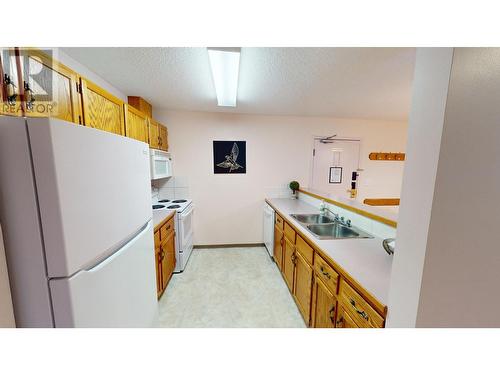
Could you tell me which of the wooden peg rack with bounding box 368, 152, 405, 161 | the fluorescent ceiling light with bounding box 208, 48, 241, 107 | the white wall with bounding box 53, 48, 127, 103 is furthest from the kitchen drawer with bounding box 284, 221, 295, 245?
the wooden peg rack with bounding box 368, 152, 405, 161

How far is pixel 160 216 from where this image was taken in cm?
206

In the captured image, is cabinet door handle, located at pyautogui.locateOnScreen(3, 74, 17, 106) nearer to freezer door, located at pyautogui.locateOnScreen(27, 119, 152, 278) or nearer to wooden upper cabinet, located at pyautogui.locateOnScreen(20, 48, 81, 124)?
wooden upper cabinet, located at pyautogui.locateOnScreen(20, 48, 81, 124)

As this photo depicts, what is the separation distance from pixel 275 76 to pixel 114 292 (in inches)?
78.7

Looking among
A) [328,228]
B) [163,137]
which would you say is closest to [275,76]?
[328,228]

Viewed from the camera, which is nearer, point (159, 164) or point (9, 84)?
point (9, 84)

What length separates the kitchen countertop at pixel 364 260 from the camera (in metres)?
0.88

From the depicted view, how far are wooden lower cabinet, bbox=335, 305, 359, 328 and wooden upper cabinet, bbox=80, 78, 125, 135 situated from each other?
80.4 inches

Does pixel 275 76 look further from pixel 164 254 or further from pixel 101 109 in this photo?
pixel 164 254

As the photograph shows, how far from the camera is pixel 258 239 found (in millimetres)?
3336

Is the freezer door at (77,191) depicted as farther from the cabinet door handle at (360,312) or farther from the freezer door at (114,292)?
the cabinet door handle at (360,312)

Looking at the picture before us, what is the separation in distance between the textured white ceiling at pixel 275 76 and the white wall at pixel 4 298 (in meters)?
1.45

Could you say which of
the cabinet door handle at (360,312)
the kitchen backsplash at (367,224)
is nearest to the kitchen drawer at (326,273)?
the cabinet door handle at (360,312)

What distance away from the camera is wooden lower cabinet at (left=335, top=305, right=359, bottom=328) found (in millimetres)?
970
